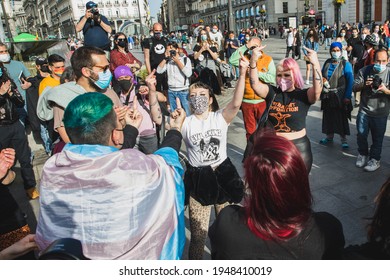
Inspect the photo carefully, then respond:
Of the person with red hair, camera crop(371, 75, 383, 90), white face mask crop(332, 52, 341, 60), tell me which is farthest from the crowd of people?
white face mask crop(332, 52, 341, 60)

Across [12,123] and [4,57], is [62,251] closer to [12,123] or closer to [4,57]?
[12,123]

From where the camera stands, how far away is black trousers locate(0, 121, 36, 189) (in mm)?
4141

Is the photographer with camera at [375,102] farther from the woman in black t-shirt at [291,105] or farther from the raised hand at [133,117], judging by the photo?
the raised hand at [133,117]

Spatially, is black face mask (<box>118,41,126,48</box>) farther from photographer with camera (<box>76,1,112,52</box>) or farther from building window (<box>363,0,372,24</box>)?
building window (<box>363,0,372,24</box>)

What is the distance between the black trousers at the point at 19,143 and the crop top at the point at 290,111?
3.38 m

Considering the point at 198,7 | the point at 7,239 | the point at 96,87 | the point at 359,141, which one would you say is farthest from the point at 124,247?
the point at 198,7

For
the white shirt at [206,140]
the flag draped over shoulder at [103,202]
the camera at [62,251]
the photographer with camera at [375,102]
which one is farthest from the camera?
the photographer with camera at [375,102]

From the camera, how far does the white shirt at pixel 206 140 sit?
2938mm

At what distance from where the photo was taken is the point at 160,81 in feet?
25.2

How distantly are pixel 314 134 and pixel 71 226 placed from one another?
5.77 m

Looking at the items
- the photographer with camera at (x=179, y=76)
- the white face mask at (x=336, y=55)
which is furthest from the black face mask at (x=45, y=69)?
the white face mask at (x=336, y=55)

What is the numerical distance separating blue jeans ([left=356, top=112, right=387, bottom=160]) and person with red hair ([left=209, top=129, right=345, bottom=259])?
363 cm

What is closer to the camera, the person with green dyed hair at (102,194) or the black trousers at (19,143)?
the person with green dyed hair at (102,194)
